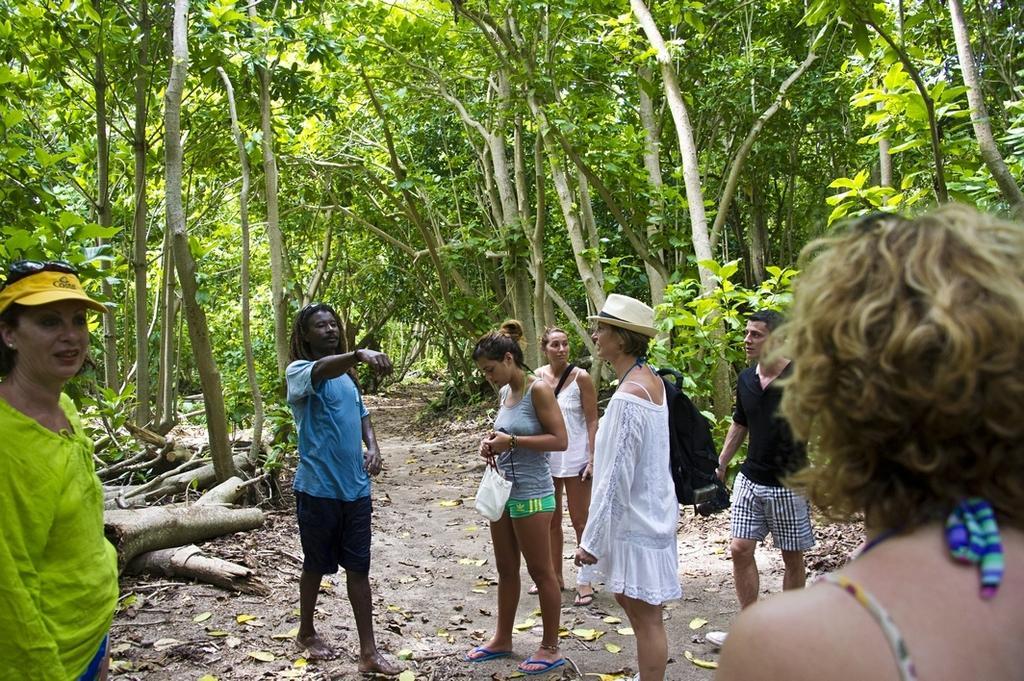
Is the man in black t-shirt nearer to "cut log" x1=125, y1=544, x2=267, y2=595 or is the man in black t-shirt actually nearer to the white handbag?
the white handbag

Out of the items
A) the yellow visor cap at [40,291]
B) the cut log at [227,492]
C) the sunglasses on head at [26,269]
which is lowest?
the cut log at [227,492]

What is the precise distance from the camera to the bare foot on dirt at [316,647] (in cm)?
468

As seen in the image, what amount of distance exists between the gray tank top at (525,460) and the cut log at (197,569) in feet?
7.58

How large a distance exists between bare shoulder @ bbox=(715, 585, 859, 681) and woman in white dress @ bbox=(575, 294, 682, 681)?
8.53 feet

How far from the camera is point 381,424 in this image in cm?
1984

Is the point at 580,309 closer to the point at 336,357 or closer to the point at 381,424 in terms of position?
the point at 381,424

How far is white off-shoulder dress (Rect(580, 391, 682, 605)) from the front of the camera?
3.68 meters

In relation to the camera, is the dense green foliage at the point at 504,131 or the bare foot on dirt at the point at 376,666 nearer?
the bare foot on dirt at the point at 376,666

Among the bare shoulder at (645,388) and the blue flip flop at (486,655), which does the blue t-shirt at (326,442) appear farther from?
the bare shoulder at (645,388)

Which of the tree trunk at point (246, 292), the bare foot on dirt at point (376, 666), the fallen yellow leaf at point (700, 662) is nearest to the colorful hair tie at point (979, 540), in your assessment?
the fallen yellow leaf at point (700, 662)

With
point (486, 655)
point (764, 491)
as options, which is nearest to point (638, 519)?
point (764, 491)

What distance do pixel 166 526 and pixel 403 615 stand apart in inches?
76.5

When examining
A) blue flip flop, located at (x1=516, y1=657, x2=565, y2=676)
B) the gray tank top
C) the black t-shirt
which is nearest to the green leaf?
the gray tank top

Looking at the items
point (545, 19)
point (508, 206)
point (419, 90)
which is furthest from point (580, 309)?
point (545, 19)
